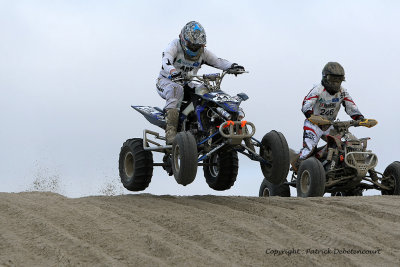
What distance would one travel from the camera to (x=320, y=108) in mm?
13344

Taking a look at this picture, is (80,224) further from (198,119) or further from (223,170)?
(223,170)

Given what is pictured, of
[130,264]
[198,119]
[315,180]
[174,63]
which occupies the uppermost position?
[174,63]

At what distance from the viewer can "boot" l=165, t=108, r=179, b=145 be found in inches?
396

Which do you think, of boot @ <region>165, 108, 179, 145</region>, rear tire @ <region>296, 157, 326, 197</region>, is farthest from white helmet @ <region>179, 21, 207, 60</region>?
rear tire @ <region>296, 157, 326, 197</region>

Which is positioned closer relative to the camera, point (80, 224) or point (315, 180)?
point (80, 224)

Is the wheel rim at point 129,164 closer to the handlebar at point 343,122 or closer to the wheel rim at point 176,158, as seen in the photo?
the wheel rim at point 176,158

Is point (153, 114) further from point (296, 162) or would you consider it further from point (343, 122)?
point (343, 122)

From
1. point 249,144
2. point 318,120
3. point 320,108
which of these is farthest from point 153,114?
point 320,108

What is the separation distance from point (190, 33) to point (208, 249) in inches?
167

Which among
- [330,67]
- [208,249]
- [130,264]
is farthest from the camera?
[330,67]

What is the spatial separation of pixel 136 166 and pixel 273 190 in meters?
3.97

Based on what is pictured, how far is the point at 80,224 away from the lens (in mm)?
7602

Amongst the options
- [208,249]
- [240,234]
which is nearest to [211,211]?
[240,234]

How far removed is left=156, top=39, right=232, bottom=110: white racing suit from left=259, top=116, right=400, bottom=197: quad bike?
108 inches
